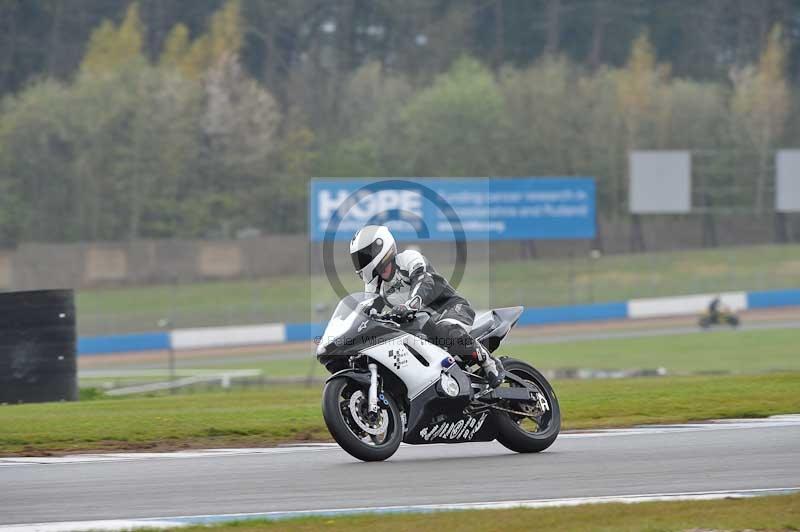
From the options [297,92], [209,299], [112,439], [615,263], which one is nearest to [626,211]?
[615,263]

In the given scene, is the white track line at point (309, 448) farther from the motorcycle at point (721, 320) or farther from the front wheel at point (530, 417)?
the motorcycle at point (721, 320)

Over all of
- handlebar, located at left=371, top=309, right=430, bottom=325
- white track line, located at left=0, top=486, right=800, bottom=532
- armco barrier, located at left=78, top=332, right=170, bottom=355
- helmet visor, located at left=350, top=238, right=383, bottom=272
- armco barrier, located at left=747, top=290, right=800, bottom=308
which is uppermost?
helmet visor, located at left=350, top=238, right=383, bottom=272

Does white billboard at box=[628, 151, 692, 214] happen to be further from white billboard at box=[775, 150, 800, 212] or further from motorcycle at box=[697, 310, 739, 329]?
motorcycle at box=[697, 310, 739, 329]

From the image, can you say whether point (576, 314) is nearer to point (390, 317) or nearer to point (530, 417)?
point (530, 417)

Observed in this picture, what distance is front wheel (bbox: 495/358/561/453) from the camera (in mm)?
10672

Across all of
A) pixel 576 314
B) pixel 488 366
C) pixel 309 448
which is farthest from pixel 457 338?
pixel 576 314

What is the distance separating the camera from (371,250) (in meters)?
9.98

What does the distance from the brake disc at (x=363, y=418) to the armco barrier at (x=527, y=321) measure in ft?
129

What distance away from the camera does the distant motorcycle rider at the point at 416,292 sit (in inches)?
394

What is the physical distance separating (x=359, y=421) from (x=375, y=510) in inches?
77.2

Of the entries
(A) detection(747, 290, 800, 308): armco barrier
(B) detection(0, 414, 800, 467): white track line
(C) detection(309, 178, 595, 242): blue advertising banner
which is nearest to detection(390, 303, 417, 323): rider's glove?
(B) detection(0, 414, 800, 467): white track line

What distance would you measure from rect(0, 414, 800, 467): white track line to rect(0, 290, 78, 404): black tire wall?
5.17 m

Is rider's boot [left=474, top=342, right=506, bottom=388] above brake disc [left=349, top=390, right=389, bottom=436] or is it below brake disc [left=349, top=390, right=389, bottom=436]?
above

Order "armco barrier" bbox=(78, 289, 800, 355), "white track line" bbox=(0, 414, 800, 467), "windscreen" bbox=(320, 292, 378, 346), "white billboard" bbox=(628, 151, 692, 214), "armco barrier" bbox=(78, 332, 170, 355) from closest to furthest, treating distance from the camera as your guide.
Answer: "windscreen" bbox=(320, 292, 378, 346), "white track line" bbox=(0, 414, 800, 467), "armco barrier" bbox=(78, 289, 800, 355), "armco barrier" bbox=(78, 332, 170, 355), "white billboard" bbox=(628, 151, 692, 214)
